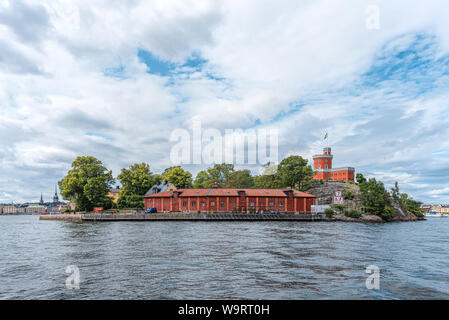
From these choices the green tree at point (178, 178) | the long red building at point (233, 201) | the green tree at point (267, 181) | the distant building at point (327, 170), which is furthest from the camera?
the distant building at point (327, 170)

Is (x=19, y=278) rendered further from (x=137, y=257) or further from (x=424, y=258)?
(x=424, y=258)

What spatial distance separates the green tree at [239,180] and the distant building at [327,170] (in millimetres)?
32577

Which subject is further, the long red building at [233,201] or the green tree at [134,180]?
the green tree at [134,180]

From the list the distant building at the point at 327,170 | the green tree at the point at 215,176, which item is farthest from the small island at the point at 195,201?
the distant building at the point at 327,170

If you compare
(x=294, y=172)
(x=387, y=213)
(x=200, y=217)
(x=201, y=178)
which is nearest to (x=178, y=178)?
(x=201, y=178)

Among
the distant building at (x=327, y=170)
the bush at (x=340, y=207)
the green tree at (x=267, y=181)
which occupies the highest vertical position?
the distant building at (x=327, y=170)

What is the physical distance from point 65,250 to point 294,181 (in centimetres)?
7263

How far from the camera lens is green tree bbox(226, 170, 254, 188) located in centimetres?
9194

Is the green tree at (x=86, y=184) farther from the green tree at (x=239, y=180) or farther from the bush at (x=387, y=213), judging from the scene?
the bush at (x=387, y=213)

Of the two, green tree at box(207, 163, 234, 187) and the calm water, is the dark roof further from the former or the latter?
the calm water

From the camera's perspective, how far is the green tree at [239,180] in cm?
9194

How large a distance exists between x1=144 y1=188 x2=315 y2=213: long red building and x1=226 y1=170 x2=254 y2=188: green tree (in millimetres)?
23686

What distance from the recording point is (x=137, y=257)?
1823 centimetres

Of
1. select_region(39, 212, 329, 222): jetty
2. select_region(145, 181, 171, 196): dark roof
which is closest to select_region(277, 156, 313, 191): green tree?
select_region(39, 212, 329, 222): jetty
